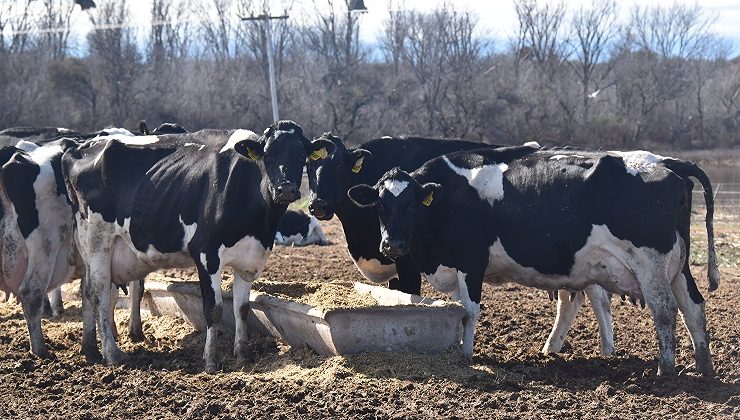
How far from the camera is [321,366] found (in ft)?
30.6

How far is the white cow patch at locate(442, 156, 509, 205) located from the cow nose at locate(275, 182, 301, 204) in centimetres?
183

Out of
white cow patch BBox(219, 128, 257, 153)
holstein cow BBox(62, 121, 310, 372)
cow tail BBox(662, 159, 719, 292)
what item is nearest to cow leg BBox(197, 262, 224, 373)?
holstein cow BBox(62, 121, 310, 372)

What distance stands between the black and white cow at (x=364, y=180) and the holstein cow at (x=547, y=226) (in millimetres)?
600

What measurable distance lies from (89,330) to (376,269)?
3.16 m

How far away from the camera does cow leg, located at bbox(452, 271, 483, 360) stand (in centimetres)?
1005

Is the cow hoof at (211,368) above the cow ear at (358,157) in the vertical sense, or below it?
below

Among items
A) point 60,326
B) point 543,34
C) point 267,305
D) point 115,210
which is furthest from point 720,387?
point 543,34

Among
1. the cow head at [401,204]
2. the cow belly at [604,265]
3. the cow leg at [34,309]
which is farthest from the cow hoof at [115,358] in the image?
the cow belly at [604,265]

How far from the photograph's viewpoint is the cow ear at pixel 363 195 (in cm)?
1085

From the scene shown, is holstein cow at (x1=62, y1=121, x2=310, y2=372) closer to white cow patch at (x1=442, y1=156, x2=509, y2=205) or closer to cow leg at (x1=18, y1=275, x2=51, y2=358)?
cow leg at (x1=18, y1=275, x2=51, y2=358)

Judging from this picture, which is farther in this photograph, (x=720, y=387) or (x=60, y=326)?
(x=60, y=326)

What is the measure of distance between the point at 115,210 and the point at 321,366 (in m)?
3.07

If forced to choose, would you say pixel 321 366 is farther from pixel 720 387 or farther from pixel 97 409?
pixel 720 387

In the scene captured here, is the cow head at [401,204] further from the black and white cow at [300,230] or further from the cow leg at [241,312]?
the black and white cow at [300,230]
